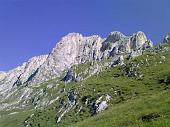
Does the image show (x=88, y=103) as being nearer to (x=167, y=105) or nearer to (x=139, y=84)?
(x=139, y=84)

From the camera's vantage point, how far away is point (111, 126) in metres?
61.4

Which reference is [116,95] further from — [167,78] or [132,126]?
[132,126]

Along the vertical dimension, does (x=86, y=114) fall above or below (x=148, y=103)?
above

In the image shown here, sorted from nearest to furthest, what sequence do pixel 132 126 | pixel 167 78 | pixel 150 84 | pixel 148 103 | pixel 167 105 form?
pixel 132 126 < pixel 167 105 < pixel 148 103 < pixel 167 78 < pixel 150 84

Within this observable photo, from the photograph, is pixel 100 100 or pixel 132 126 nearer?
pixel 132 126

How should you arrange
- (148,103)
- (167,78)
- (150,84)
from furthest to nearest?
1. (150,84)
2. (167,78)
3. (148,103)

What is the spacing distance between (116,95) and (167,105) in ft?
438

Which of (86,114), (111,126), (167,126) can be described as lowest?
(167,126)

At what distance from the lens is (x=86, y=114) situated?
187 metres

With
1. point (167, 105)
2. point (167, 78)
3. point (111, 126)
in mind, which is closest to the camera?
point (167, 105)

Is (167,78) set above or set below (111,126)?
above

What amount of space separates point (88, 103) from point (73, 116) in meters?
9.72

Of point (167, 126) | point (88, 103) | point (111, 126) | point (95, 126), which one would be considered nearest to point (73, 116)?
point (88, 103)

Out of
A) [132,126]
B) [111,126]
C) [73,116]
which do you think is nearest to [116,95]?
[73,116]
